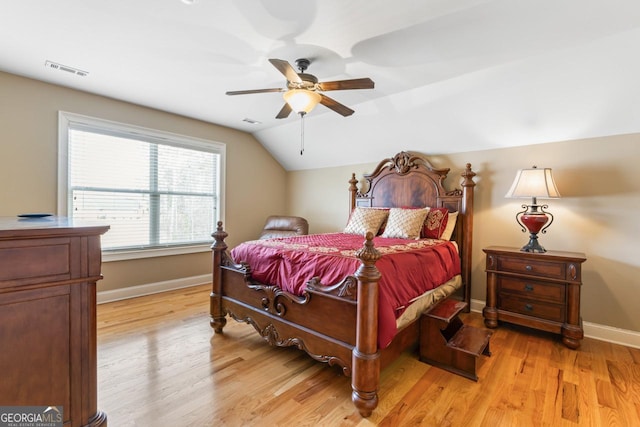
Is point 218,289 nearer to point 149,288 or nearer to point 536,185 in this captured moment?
point 149,288

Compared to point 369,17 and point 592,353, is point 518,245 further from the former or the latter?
point 369,17

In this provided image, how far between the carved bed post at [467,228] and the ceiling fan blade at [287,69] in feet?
7.42

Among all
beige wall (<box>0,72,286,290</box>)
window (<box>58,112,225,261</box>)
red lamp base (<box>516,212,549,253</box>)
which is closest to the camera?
red lamp base (<box>516,212,549,253</box>)

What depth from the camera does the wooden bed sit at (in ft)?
5.49

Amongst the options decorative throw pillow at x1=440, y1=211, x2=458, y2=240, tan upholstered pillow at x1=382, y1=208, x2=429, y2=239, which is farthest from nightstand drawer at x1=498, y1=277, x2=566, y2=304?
tan upholstered pillow at x1=382, y1=208, x2=429, y2=239

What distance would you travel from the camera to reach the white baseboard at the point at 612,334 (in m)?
2.58

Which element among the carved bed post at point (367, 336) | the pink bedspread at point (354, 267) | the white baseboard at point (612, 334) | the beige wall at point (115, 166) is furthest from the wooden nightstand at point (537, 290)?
the beige wall at point (115, 166)

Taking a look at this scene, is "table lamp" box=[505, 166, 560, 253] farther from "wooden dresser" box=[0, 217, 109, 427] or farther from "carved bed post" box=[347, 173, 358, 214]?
"wooden dresser" box=[0, 217, 109, 427]

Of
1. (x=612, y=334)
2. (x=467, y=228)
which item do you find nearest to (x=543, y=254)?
(x=467, y=228)

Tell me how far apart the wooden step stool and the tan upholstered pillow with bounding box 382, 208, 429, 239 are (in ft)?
3.25

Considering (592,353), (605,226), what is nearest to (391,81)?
(605,226)

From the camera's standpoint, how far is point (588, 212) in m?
2.81

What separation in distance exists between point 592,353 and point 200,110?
4950 mm

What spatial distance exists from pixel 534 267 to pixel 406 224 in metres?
1.24
